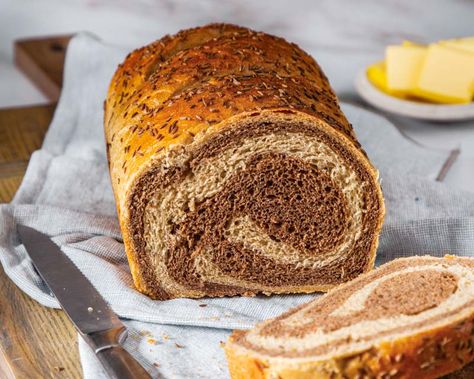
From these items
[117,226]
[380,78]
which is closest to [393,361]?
[117,226]

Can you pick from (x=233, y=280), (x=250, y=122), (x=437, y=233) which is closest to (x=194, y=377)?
(x=233, y=280)

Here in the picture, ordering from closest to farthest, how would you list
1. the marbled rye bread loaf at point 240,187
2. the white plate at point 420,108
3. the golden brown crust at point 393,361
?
1. the golden brown crust at point 393,361
2. the marbled rye bread loaf at point 240,187
3. the white plate at point 420,108

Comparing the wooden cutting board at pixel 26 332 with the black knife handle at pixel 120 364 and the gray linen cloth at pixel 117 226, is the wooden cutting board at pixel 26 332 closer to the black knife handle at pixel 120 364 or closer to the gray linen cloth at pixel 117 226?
the gray linen cloth at pixel 117 226

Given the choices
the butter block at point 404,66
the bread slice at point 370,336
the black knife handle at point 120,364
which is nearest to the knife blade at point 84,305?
the black knife handle at point 120,364

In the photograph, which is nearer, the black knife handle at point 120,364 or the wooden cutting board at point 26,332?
the black knife handle at point 120,364

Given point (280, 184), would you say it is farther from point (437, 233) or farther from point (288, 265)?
point (437, 233)

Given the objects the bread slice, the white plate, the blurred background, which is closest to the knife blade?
the bread slice

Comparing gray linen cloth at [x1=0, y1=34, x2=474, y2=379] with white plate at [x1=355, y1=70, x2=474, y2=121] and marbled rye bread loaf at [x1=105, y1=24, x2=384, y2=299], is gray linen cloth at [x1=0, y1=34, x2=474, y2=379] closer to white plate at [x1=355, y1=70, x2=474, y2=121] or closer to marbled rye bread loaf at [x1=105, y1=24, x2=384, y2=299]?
marbled rye bread loaf at [x1=105, y1=24, x2=384, y2=299]
